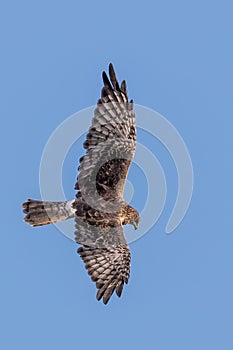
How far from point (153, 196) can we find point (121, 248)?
152 cm

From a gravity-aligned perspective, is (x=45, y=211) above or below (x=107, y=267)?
above

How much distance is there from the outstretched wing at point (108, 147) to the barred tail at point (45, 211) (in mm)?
437

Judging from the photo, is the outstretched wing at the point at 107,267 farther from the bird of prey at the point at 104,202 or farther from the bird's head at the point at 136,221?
the bird's head at the point at 136,221

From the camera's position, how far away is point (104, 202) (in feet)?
59.4

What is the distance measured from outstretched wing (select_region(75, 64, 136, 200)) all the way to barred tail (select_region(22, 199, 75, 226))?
0.44 metres

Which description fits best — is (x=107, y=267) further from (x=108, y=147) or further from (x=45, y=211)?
(x=108, y=147)

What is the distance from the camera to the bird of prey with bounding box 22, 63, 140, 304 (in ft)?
58.9

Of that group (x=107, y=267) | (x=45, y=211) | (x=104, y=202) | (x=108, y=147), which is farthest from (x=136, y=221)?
(x=45, y=211)

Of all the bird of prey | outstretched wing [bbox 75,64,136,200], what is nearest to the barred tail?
the bird of prey

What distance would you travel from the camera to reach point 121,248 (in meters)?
18.0

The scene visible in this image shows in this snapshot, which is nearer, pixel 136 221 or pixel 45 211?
pixel 45 211

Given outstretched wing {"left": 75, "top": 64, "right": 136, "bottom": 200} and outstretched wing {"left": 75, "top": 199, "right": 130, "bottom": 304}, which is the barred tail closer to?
outstretched wing {"left": 75, "top": 199, "right": 130, "bottom": 304}

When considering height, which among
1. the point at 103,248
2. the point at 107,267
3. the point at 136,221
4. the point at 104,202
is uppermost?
the point at 104,202

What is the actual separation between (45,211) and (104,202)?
3.61 feet
